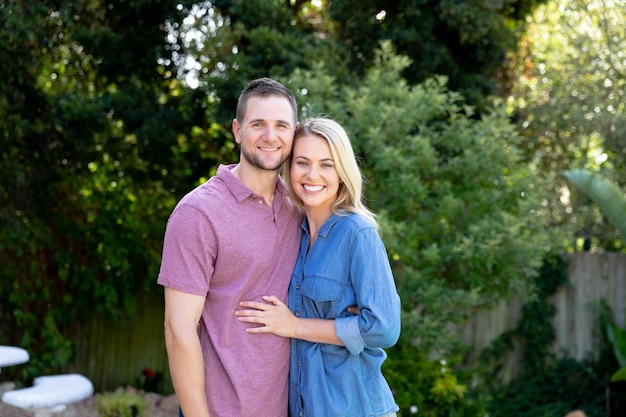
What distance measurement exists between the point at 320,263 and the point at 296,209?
0.90 ft

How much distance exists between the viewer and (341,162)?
2807 millimetres

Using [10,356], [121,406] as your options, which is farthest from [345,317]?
[121,406]

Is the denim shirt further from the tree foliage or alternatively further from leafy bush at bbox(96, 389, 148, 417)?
leafy bush at bbox(96, 389, 148, 417)

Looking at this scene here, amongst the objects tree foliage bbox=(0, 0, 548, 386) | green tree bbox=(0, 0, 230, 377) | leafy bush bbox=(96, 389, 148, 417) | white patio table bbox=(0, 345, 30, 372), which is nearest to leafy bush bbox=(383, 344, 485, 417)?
tree foliage bbox=(0, 0, 548, 386)

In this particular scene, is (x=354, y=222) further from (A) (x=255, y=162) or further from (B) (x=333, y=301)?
(A) (x=255, y=162)

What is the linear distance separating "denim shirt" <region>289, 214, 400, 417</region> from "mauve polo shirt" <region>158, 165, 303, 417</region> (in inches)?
2.8

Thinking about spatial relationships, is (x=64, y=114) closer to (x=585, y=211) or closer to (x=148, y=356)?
(x=148, y=356)

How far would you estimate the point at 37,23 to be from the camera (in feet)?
21.9

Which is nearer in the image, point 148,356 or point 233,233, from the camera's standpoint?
point 233,233

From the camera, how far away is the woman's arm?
8.73 feet

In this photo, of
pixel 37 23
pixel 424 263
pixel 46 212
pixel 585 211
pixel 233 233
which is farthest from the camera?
pixel 585 211

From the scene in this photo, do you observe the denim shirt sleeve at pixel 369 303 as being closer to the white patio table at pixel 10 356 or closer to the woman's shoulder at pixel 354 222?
the woman's shoulder at pixel 354 222

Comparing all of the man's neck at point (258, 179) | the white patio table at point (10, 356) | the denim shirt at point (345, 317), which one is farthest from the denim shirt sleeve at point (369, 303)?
the white patio table at point (10, 356)

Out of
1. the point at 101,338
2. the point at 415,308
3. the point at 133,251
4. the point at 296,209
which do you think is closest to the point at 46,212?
the point at 133,251
